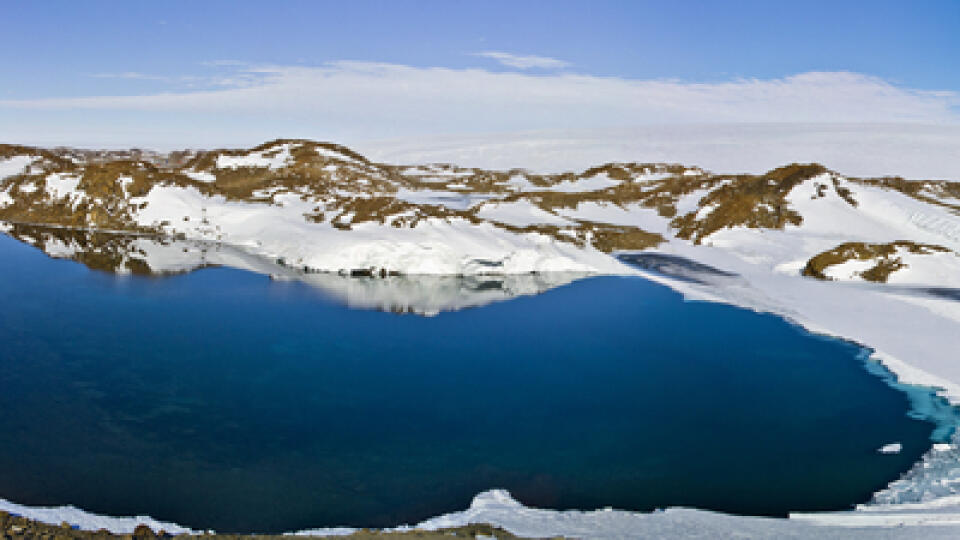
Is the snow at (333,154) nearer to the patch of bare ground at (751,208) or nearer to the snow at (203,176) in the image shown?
the snow at (203,176)

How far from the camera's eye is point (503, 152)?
391ft

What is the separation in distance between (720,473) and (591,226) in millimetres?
30326

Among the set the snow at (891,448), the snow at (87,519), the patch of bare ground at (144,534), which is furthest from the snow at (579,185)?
the snow at (87,519)

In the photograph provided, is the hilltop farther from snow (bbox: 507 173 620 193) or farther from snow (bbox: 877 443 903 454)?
snow (bbox: 877 443 903 454)

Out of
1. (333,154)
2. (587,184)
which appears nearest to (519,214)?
(333,154)

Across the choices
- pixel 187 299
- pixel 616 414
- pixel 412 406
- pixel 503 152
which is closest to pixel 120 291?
pixel 187 299

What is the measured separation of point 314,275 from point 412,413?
50.5 ft

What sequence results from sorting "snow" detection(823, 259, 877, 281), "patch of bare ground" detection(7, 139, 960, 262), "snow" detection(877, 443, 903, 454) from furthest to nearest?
"patch of bare ground" detection(7, 139, 960, 262) < "snow" detection(823, 259, 877, 281) < "snow" detection(877, 443, 903, 454)

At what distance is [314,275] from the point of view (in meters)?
26.5

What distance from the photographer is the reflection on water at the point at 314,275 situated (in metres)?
22.8

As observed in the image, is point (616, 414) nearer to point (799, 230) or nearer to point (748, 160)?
point (799, 230)

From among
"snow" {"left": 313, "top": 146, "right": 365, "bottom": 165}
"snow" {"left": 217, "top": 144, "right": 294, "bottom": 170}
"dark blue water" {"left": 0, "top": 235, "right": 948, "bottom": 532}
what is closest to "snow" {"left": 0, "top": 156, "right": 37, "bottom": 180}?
"snow" {"left": 217, "top": 144, "right": 294, "bottom": 170}

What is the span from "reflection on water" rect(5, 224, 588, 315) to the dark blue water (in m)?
2.30

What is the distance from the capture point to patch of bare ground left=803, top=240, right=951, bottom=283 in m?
26.0
